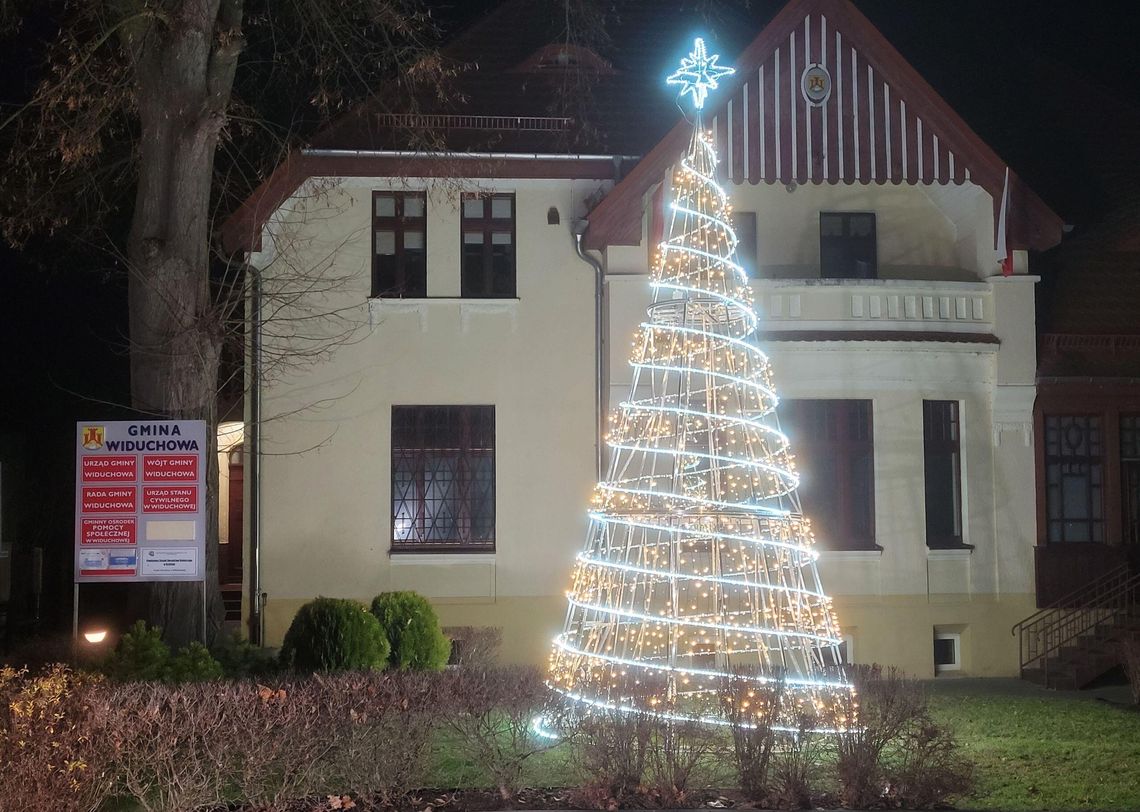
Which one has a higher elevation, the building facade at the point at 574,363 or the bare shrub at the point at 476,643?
the building facade at the point at 574,363

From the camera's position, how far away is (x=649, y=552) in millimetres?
13891

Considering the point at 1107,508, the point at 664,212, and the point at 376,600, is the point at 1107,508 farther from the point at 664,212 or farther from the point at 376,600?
the point at 376,600

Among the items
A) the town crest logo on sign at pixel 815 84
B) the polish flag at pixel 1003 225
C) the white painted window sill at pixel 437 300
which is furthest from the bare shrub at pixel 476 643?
the polish flag at pixel 1003 225

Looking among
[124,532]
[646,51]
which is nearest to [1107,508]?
[646,51]

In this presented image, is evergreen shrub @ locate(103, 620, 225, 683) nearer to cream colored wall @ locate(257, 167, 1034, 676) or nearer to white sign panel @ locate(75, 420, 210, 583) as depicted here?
white sign panel @ locate(75, 420, 210, 583)

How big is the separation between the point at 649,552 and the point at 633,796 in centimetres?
471

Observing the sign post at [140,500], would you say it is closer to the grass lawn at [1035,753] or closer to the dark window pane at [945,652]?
the grass lawn at [1035,753]

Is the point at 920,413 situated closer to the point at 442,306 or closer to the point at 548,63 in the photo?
the point at 442,306

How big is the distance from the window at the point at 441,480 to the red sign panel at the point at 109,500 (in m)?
6.14

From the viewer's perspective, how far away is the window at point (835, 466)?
18.2 m

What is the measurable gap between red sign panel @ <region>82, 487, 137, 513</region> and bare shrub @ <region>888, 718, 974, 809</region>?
712cm

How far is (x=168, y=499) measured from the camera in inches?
490

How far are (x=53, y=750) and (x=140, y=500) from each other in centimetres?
416

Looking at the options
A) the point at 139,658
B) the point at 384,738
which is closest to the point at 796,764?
the point at 384,738
